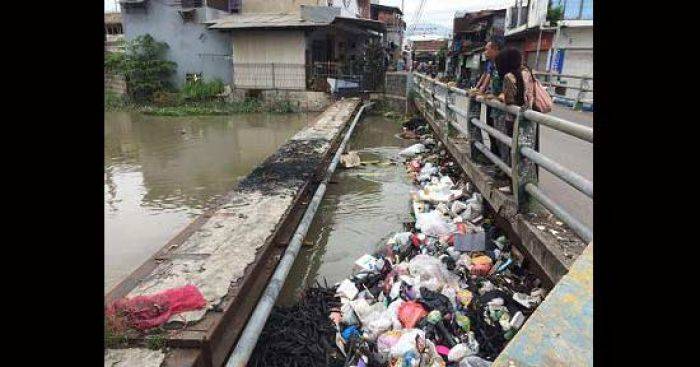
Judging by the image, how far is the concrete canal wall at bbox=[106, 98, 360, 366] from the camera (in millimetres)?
2697

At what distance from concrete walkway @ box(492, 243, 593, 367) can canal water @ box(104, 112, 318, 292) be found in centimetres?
419

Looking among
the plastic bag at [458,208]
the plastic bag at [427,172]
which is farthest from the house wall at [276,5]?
the plastic bag at [458,208]

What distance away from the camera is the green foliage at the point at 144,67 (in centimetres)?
2145

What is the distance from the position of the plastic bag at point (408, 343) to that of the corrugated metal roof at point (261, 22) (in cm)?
1758

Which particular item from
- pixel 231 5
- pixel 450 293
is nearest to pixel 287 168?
pixel 450 293

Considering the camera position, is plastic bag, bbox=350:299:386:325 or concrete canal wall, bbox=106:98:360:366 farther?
plastic bag, bbox=350:299:386:325

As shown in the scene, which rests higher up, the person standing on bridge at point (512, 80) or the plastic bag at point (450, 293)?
the person standing on bridge at point (512, 80)

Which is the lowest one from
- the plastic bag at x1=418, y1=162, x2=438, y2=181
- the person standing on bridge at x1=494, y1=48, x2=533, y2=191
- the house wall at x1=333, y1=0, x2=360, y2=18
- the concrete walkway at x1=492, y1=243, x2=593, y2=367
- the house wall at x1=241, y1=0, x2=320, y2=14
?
the plastic bag at x1=418, y1=162, x2=438, y2=181

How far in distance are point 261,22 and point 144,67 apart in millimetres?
6257

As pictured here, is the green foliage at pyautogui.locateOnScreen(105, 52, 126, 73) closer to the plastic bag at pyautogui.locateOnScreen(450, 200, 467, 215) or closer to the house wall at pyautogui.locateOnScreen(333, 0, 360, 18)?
the house wall at pyautogui.locateOnScreen(333, 0, 360, 18)

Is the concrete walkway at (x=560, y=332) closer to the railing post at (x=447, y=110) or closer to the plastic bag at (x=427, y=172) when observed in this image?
the plastic bag at (x=427, y=172)

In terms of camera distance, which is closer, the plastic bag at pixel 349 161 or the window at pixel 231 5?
the plastic bag at pixel 349 161

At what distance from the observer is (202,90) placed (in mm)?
20906

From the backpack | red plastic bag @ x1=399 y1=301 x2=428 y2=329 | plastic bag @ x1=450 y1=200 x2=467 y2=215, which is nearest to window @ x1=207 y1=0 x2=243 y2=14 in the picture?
plastic bag @ x1=450 y1=200 x2=467 y2=215
